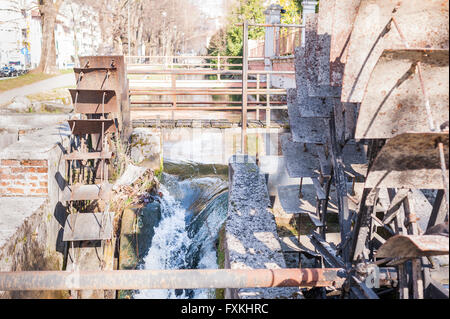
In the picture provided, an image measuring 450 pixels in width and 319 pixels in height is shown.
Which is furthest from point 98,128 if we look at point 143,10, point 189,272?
point 143,10

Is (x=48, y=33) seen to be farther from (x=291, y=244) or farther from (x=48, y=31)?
(x=291, y=244)

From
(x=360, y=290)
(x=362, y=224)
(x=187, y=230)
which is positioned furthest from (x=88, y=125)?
(x=360, y=290)

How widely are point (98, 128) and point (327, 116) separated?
3.40 meters

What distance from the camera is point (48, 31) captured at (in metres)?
20.8

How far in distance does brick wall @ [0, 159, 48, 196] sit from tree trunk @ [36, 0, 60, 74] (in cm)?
1825

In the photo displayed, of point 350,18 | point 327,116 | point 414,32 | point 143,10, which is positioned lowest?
point 327,116

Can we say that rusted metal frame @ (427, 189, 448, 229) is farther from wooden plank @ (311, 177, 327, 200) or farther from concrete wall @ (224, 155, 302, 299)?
wooden plank @ (311, 177, 327, 200)

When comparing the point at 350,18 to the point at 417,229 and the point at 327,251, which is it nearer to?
the point at 417,229

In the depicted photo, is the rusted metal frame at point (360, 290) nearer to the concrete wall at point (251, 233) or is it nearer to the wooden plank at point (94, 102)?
the concrete wall at point (251, 233)

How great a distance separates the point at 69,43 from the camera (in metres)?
59.4

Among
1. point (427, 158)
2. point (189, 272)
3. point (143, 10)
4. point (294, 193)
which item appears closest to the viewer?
point (189, 272)

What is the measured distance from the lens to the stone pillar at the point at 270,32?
18269mm

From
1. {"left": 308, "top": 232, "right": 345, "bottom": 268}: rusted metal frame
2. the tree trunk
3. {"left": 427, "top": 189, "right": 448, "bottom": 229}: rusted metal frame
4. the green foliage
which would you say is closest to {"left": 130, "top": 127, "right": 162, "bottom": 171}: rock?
{"left": 308, "top": 232, "right": 345, "bottom": 268}: rusted metal frame

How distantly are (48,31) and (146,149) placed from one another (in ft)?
50.4
